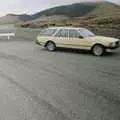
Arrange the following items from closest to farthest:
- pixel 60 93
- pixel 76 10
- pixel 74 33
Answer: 1. pixel 60 93
2. pixel 74 33
3. pixel 76 10

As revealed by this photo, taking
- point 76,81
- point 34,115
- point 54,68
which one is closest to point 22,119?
point 34,115

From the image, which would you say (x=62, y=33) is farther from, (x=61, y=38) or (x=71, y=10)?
(x=71, y=10)

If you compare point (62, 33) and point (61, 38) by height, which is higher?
point (62, 33)

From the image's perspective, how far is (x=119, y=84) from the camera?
28.2 ft

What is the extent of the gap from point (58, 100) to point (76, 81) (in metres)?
2.35

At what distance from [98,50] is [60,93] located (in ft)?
31.4

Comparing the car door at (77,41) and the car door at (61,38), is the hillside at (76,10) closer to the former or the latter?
the car door at (61,38)

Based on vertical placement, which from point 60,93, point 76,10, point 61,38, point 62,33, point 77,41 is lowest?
point 60,93

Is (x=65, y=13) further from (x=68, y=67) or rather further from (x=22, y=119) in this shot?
(x=22, y=119)

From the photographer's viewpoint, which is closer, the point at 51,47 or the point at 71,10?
the point at 51,47

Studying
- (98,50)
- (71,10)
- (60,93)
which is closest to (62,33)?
(98,50)

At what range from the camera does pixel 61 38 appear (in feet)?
61.2

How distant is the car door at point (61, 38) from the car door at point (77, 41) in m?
0.34

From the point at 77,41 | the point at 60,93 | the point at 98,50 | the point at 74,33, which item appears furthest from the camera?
the point at 74,33
